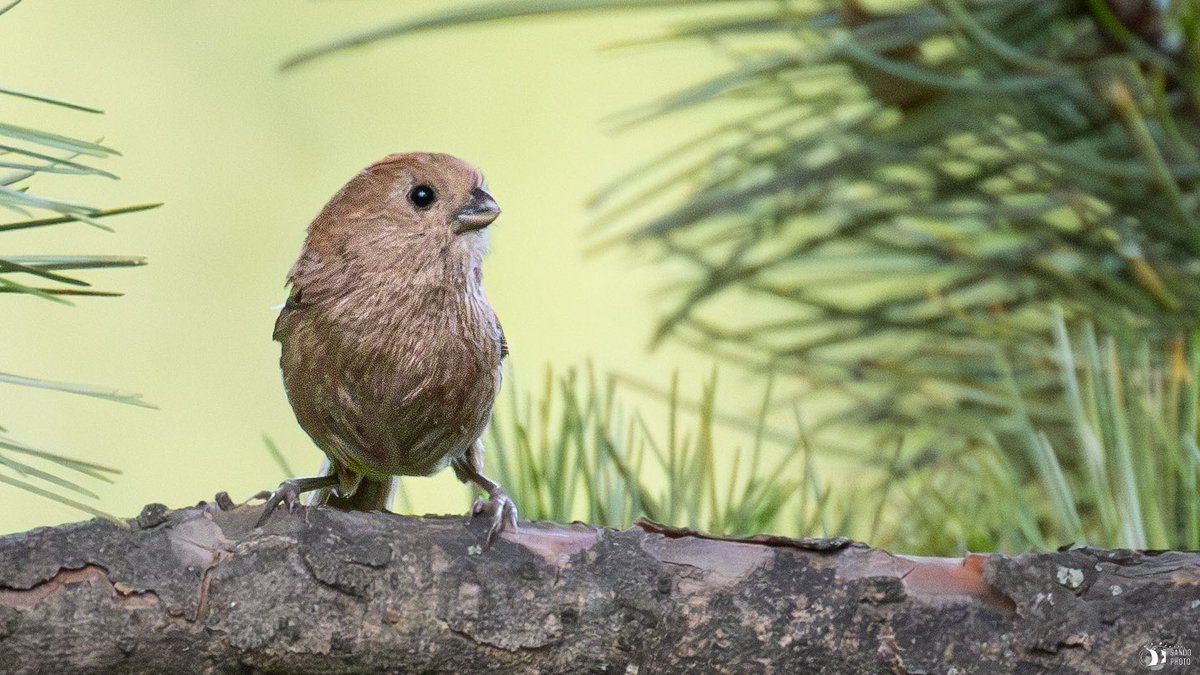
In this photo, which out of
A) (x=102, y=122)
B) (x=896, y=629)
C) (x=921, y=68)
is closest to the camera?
(x=896, y=629)

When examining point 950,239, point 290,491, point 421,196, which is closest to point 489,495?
point 290,491

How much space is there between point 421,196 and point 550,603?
3.28 feet

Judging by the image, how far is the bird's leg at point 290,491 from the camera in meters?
1.42

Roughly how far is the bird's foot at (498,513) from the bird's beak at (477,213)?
0.58 metres

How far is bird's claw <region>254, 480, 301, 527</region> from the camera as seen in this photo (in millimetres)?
1390

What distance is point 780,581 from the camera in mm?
1324

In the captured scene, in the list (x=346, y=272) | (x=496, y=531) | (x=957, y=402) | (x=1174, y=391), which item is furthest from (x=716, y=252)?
(x=496, y=531)

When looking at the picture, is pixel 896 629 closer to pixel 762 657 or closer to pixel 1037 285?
pixel 762 657

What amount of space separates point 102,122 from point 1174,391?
12.6ft

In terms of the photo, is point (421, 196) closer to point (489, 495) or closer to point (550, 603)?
point (489, 495)

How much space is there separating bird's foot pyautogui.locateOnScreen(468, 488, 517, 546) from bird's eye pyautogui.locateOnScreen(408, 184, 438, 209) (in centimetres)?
64

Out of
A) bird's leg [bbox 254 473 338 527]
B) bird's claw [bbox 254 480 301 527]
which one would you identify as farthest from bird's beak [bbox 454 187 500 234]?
bird's claw [bbox 254 480 301 527]

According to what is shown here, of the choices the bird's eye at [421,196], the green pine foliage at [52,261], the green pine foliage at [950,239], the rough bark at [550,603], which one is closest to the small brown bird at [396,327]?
the bird's eye at [421,196]

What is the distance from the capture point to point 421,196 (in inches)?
85.8
